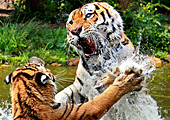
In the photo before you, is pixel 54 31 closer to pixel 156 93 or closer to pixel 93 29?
pixel 156 93

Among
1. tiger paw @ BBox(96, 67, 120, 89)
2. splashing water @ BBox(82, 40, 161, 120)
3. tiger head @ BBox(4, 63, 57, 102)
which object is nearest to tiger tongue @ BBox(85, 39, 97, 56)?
splashing water @ BBox(82, 40, 161, 120)

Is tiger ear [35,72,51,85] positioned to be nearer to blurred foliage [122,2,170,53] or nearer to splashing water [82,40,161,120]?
splashing water [82,40,161,120]

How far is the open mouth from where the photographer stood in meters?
3.74

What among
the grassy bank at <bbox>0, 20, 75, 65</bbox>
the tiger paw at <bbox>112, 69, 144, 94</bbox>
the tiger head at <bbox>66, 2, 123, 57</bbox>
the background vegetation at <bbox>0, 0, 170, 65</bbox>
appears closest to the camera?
the tiger paw at <bbox>112, 69, 144, 94</bbox>

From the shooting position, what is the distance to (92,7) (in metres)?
3.85

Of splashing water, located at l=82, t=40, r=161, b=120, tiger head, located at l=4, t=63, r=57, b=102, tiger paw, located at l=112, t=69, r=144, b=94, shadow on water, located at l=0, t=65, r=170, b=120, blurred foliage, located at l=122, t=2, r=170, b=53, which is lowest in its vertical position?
blurred foliage, located at l=122, t=2, r=170, b=53

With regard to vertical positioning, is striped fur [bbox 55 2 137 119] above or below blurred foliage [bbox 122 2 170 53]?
above

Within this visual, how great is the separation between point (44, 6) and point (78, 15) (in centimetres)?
924

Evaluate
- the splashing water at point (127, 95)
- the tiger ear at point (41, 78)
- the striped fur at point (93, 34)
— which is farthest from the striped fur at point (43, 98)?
the striped fur at point (93, 34)

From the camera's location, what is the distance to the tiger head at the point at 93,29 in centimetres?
369

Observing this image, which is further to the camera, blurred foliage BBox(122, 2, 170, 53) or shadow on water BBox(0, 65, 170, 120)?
blurred foliage BBox(122, 2, 170, 53)

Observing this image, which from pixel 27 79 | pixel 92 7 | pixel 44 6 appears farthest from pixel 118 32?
pixel 44 6

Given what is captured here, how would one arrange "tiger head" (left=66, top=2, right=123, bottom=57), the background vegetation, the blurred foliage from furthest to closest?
the blurred foliage
the background vegetation
"tiger head" (left=66, top=2, right=123, bottom=57)

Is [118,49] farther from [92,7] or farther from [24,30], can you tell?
[24,30]
